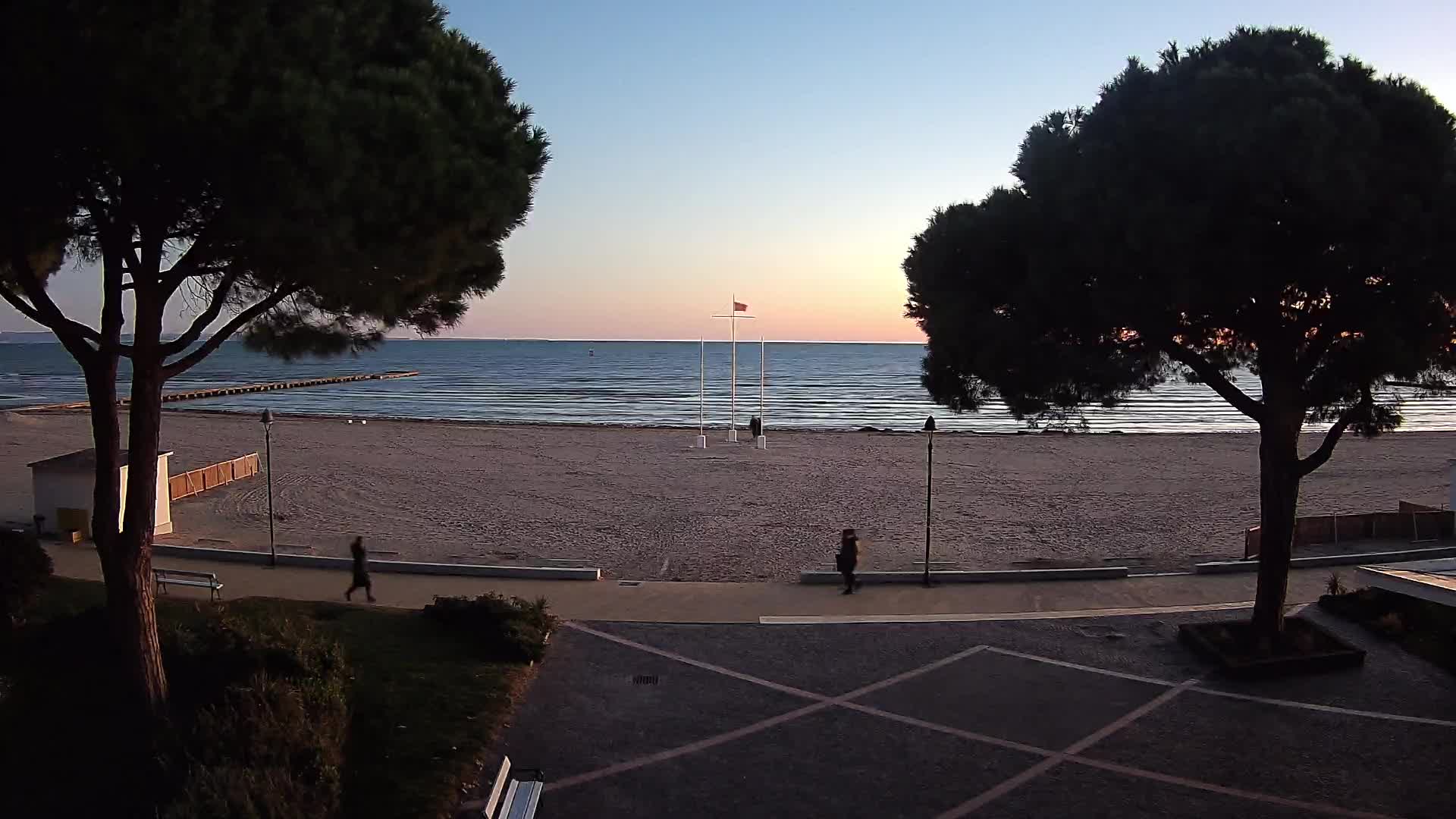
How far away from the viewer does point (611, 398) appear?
251 ft

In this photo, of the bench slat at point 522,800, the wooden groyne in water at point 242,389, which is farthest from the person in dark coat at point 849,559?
the wooden groyne in water at point 242,389

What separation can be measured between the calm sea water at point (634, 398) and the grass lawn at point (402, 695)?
19246mm

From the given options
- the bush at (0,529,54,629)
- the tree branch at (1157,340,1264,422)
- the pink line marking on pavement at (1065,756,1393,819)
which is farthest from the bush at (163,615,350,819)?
the tree branch at (1157,340,1264,422)

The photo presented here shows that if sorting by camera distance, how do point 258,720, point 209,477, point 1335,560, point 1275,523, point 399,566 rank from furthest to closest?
point 209,477 < point 1335,560 < point 399,566 < point 1275,523 < point 258,720

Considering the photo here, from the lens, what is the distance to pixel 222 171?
6.86 metres

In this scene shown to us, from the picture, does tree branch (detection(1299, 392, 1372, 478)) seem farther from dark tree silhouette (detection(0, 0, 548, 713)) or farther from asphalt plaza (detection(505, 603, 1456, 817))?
dark tree silhouette (detection(0, 0, 548, 713))

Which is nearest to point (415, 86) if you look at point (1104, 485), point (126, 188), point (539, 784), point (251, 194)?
point (251, 194)

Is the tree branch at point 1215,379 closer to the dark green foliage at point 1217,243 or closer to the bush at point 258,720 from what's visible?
the dark green foliage at point 1217,243

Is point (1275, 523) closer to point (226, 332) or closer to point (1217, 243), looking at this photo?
point (1217, 243)

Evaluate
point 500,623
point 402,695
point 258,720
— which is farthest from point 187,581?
point 258,720

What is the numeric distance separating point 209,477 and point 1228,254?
24.7m

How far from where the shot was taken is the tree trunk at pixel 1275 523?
11.1 m

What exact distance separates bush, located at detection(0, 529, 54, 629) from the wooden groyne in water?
4920 centimetres

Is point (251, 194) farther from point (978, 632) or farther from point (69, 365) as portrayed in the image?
point (69, 365)
